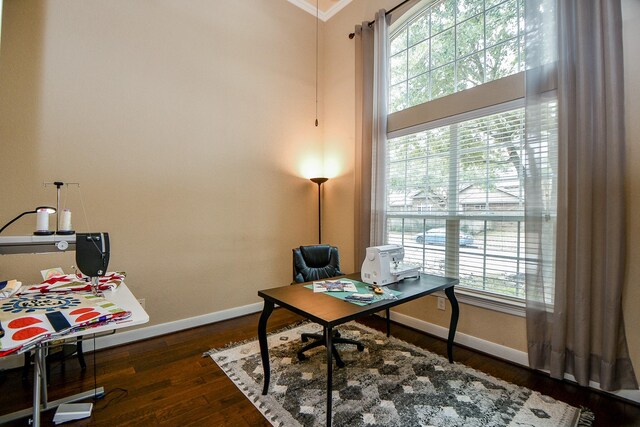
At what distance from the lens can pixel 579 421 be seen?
1670 mm

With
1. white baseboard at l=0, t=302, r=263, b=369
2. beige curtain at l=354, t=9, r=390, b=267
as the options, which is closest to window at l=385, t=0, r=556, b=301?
beige curtain at l=354, t=9, r=390, b=267

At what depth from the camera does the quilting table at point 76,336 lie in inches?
48.4

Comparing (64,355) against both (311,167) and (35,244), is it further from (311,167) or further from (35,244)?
(311,167)

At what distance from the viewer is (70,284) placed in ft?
5.96

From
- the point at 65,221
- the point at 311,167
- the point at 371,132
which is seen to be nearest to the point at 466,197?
the point at 371,132

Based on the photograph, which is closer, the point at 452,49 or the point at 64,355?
the point at 64,355

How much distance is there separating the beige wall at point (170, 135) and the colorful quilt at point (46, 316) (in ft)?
3.74

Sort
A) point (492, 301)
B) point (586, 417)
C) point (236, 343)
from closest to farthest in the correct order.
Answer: point (586, 417), point (492, 301), point (236, 343)

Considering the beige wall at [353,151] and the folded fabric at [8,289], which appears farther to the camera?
Result: the beige wall at [353,151]

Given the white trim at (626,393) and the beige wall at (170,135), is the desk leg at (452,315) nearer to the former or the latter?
the white trim at (626,393)

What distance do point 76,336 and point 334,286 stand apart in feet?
4.73

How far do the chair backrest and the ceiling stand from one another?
124 inches

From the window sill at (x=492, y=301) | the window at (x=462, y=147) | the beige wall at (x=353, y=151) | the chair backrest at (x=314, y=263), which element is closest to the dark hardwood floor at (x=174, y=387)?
the beige wall at (x=353, y=151)

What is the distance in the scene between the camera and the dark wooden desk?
1.54 meters
